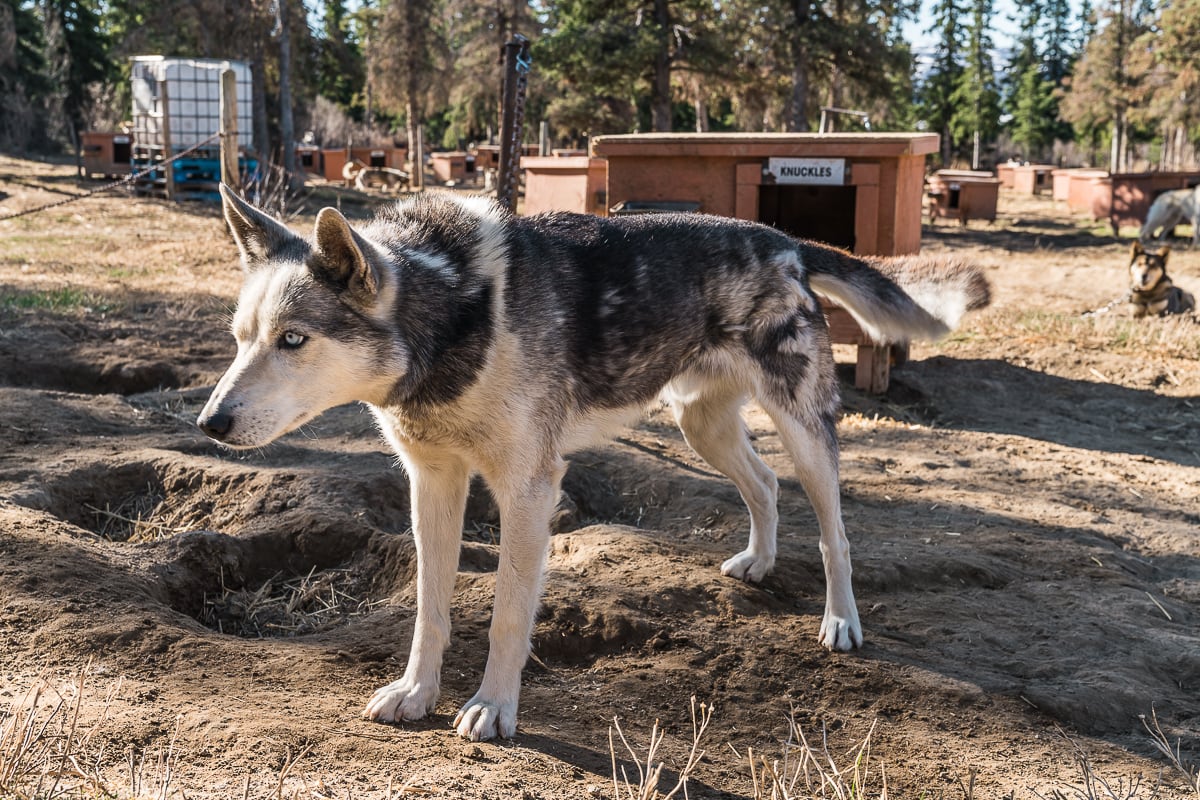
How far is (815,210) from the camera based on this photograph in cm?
1034

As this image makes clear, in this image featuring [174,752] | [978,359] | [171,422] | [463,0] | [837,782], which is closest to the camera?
[837,782]

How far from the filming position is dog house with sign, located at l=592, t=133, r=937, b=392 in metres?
8.50

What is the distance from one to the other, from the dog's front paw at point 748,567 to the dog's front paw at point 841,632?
51 centimetres

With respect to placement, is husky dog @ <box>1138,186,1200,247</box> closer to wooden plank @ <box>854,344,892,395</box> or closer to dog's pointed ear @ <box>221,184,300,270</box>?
wooden plank @ <box>854,344,892,395</box>

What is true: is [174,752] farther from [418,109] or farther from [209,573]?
[418,109]

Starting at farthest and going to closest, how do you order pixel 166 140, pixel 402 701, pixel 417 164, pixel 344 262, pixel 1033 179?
pixel 1033 179 < pixel 417 164 < pixel 166 140 < pixel 402 701 < pixel 344 262

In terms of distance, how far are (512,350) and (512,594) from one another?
780 mm

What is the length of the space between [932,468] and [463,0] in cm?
2897

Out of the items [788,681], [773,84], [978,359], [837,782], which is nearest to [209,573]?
[788,681]

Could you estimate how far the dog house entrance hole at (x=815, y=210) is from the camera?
33.6 feet

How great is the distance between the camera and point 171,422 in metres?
6.51

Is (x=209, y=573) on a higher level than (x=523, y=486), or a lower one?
lower

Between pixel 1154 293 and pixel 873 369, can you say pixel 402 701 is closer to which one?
pixel 873 369

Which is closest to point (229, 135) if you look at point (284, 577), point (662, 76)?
point (284, 577)
